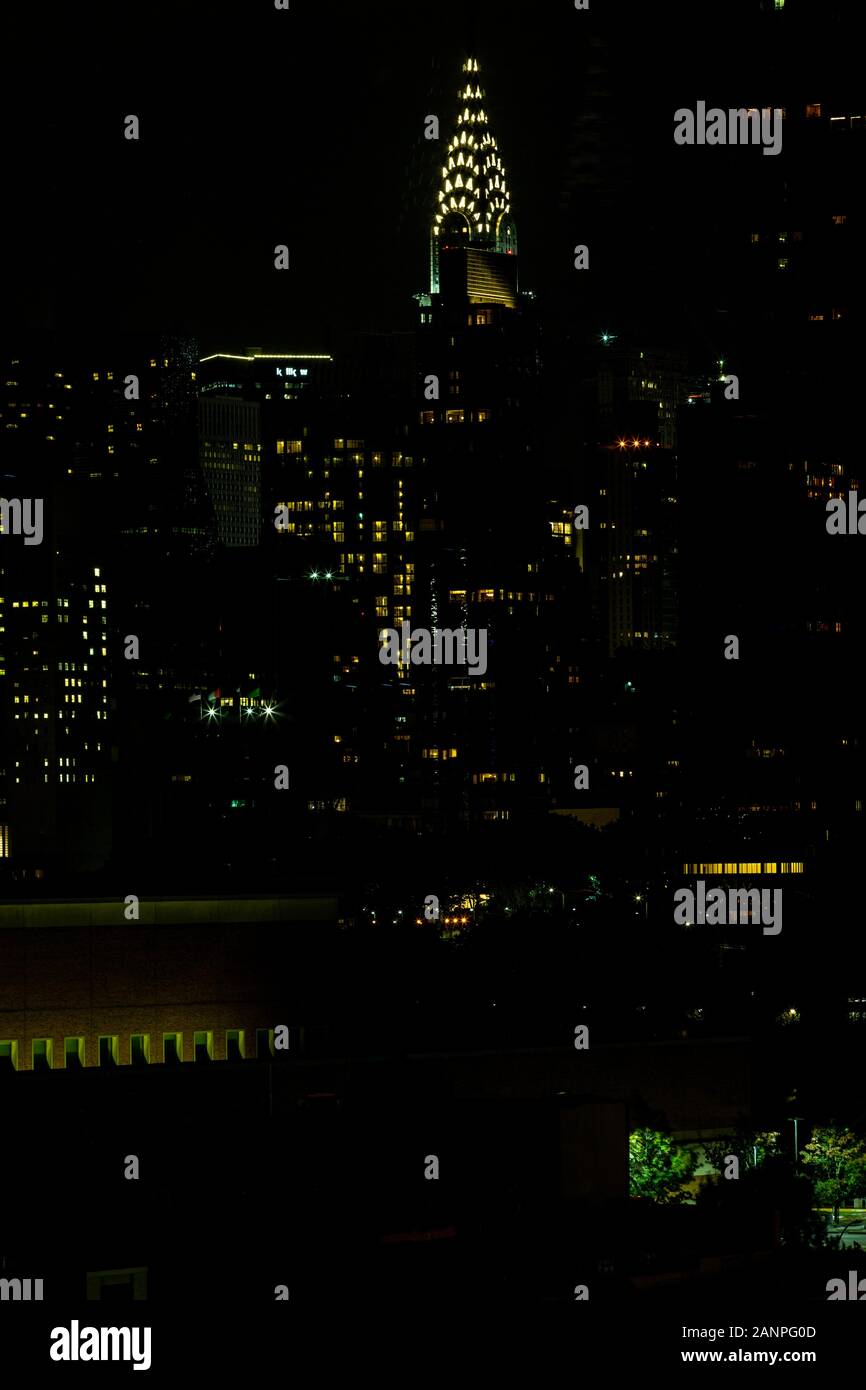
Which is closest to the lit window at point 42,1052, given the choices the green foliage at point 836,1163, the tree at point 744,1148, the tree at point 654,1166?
the tree at point 654,1166

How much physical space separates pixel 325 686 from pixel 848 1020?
68422mm

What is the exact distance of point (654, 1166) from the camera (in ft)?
150

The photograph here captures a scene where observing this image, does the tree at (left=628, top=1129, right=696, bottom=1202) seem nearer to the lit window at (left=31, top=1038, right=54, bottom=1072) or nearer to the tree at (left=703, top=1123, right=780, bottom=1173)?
the tree at (left=703, top=1123, right=780, bottom=1173)

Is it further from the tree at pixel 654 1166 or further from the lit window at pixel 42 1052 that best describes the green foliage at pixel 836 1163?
the lit window at pixel 42 1052

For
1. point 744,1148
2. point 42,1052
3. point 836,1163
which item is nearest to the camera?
point 42,1052

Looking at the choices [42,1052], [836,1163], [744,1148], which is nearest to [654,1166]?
[744,1148]

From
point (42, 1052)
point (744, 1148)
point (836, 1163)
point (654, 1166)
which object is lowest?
point (836, 1163)

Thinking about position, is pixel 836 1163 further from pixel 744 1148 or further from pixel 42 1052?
pixel 42 1052

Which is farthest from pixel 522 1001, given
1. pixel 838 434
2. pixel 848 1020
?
pixel 838 434

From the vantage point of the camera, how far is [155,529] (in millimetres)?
163000

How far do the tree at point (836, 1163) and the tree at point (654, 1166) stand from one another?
15.1 feet

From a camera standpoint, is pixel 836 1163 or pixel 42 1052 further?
pixel 836 1163

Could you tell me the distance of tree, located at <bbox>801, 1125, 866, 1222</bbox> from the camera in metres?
49.9

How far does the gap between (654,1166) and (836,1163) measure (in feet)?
24.3
